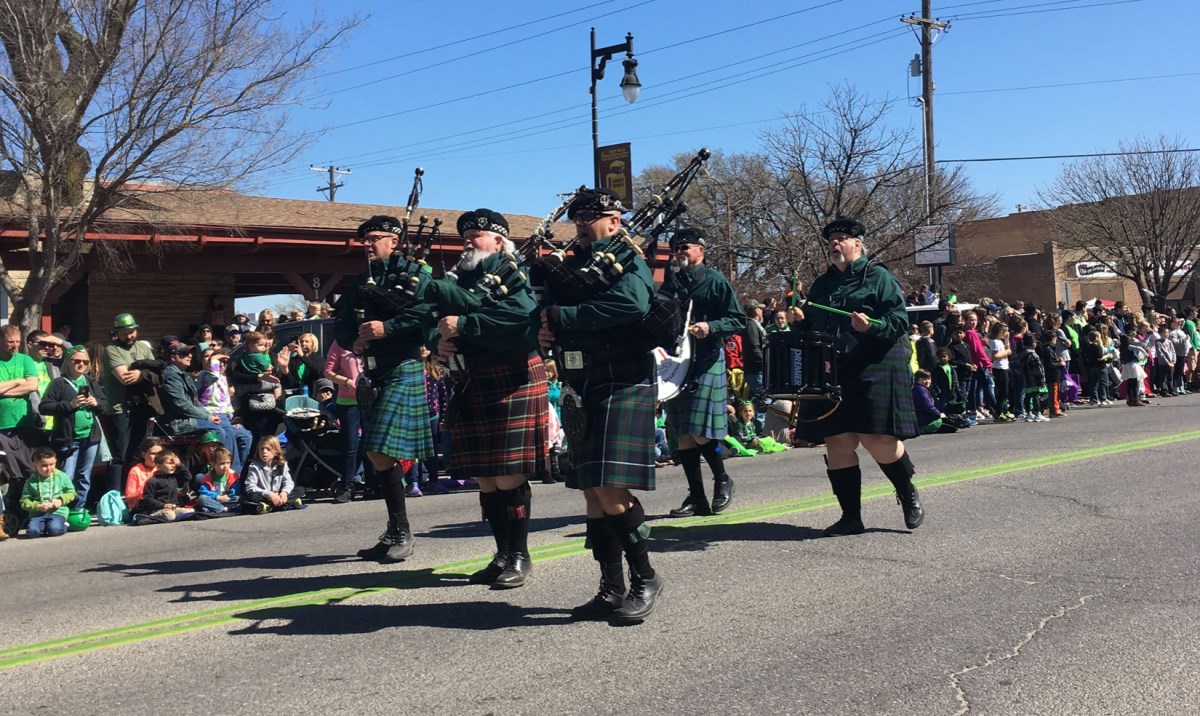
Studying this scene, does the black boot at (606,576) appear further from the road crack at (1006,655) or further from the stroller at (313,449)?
the stroller at (313,449)

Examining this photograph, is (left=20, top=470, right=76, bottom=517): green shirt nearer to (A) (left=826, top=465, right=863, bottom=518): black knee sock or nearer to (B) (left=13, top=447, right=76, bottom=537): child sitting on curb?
(B) (left=13, top=447, right=76, bottom=537): child sitting on curb

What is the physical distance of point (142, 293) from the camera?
21.8m

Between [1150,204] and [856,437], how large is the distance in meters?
40.8

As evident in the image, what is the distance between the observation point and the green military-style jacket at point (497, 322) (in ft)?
18.3

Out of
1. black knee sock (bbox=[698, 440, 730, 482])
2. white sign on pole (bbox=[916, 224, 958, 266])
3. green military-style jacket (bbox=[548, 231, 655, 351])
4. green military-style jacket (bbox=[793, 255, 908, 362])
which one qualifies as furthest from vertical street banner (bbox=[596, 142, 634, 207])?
white sign on pole (bbox=[916, 224, 958, 266])

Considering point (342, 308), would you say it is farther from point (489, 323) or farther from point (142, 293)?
point (142, 293)

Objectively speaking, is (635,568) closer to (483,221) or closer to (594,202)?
(594,202)

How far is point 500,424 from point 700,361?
2420 mm

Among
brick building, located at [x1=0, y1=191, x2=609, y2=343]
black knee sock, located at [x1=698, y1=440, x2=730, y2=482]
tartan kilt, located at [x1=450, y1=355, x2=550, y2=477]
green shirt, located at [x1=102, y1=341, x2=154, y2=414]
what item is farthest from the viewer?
brick building, located at [x1=0, y1=191, x2=609, y2=343]

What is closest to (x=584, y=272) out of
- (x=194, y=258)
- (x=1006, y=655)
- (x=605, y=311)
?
(x=605, y=311)

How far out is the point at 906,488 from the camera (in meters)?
7.06

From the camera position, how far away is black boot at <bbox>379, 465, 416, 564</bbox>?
6.80m

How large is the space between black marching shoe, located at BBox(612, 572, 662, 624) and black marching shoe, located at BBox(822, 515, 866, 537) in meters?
2.17

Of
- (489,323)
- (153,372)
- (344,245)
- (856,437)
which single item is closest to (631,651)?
(489,323)
